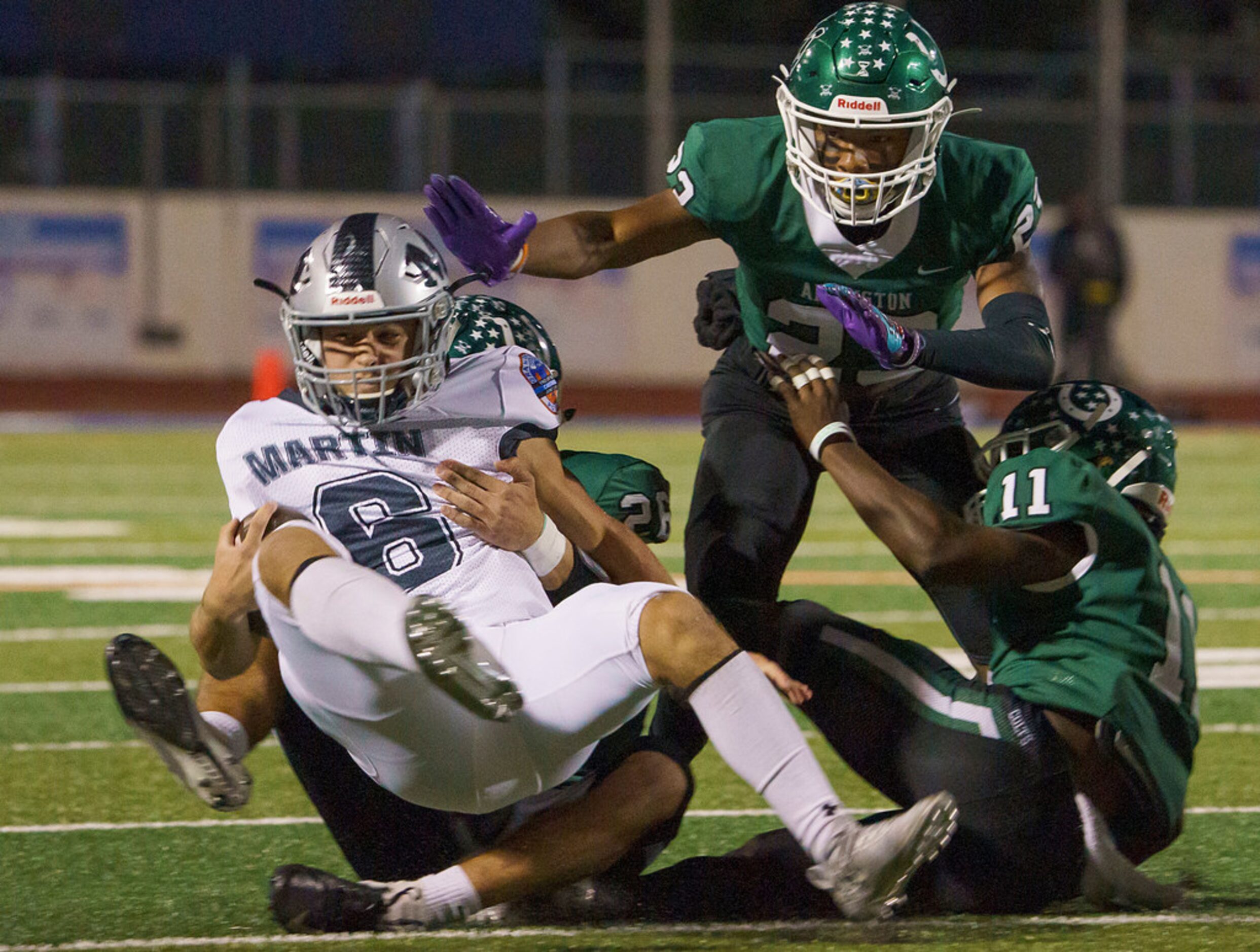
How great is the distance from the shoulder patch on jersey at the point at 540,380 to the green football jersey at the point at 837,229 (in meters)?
0.71

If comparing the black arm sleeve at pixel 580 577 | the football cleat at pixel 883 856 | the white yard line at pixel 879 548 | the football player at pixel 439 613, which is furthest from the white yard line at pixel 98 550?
the football cleat at pixel 883 856

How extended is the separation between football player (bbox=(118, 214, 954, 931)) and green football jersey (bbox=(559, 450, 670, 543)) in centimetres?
33

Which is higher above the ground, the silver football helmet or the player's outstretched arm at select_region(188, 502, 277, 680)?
the silver football helmet

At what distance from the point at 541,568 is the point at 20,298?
1456 cm

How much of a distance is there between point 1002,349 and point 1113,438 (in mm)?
321

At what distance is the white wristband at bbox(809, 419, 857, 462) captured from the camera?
3.36m

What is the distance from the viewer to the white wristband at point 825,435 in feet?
11.0

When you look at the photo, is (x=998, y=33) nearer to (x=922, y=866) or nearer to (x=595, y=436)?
(x=595, y=436)

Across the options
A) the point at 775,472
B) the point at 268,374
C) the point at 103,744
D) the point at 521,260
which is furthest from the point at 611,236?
the point at 268,374

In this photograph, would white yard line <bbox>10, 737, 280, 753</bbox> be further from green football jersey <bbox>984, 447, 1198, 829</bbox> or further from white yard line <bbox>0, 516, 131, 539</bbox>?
white yard line <bbox>0, 516, 131, 539</bbox>

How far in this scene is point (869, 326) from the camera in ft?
10.9

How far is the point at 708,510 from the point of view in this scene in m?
3.99

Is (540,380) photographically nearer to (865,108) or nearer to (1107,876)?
(865,108)

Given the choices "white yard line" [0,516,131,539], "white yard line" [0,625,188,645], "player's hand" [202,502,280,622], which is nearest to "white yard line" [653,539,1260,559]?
"white yard line" [0,625,188,645]
